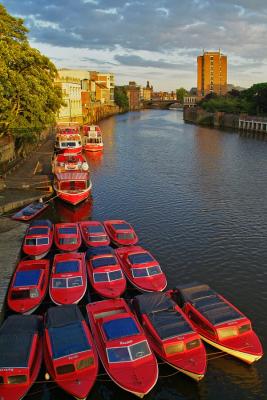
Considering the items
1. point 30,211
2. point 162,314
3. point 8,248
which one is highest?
point 30,211

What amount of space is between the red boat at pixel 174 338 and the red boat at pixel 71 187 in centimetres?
2551

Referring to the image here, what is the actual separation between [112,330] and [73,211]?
2676 centimetres

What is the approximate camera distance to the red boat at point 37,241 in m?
31.1

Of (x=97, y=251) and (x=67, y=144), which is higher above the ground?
(x=67, y=144)

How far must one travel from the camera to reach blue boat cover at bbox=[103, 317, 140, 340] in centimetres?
1998

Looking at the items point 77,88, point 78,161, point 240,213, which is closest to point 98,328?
point 240,213

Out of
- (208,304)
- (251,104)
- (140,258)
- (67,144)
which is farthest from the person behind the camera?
(251,104)

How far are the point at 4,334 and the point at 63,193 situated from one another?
27382mm

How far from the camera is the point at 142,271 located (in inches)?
1084

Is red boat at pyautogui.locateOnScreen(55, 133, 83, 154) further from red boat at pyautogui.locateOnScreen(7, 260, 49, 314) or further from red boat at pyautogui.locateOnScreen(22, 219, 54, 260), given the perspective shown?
red boat at pyautogui.locateOnScreen(7, 260, 49, 314)

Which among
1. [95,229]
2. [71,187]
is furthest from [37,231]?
[71,187]

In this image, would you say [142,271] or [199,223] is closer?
[142,271]

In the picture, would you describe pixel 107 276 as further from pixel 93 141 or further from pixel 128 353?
pixel 93 141

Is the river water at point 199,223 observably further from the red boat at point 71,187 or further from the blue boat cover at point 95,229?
the blue boat cover at point 95,229
